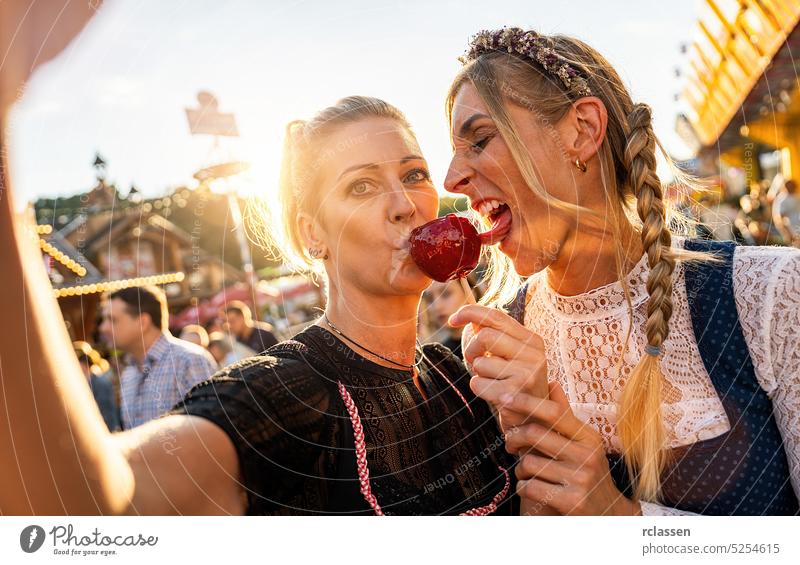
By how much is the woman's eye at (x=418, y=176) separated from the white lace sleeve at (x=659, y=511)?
32.2 inches

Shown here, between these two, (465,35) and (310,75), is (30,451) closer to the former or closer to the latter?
(310,75)

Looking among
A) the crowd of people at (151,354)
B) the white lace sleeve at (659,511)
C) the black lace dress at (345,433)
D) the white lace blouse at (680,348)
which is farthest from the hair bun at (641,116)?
the crowd of people at (151,354)

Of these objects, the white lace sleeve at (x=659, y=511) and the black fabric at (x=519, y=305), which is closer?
the white lace sleeve at (x=659, y=511)

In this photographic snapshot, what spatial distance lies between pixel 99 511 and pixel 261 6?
1077 mm

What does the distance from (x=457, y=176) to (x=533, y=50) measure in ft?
1.05

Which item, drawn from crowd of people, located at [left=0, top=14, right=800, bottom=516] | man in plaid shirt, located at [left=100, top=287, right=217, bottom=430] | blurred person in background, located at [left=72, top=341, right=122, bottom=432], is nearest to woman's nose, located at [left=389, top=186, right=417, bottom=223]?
crowd of people, located at [left=0, top=14, right=800, bottom=516]

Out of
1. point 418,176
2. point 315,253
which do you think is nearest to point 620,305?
point 418,176

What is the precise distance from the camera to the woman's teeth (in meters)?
1.32

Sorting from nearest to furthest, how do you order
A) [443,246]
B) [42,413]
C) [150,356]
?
1. [42,413]
2. [443,246]
3. [150,356]

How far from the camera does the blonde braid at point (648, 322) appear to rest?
1.19m

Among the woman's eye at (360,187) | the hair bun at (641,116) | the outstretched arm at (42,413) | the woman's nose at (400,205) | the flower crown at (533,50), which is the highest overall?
the flower crown at (533,50)

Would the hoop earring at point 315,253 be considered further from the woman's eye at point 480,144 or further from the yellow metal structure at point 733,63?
the yellow metal structure at point 733,63

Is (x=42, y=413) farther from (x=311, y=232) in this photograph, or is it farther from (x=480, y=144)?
(x=480, y=144)

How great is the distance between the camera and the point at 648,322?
3.92 ft
